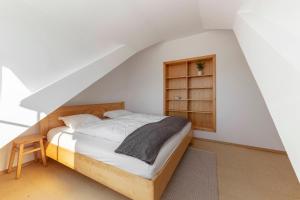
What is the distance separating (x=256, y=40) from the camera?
1.16 m

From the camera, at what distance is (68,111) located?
280cm

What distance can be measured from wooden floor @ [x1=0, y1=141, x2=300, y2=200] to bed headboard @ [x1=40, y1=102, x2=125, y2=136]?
636mm

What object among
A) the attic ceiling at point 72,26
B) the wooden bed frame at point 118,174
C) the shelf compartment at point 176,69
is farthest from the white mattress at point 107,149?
the shelf compartment at point 176,69

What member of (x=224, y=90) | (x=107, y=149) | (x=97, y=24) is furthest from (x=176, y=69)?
(x=107, y=149)

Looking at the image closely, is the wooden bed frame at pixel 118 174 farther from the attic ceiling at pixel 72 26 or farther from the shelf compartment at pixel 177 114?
the shelf compartment at pixel 177 114

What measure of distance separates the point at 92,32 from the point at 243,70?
297 centimetres

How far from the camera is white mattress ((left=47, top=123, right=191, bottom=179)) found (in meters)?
1.42

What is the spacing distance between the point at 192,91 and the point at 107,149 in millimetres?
2699

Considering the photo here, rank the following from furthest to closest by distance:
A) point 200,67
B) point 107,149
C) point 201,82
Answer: point 201,82
point 200,67
point 107,149

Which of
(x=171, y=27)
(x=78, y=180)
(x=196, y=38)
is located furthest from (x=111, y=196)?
(x=196, y=38)

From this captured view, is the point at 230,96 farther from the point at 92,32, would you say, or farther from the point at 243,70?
the point at 92,32

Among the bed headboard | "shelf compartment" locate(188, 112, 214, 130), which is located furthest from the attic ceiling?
"shelf compartment" locate(188, 112, 214, 130)

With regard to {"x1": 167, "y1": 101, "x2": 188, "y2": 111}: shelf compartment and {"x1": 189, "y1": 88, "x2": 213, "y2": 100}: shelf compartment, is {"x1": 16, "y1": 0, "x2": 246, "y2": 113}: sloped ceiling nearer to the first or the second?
{"x1": 189, "y1": 88, "x2": 213, "y2": 100}: shelf compartment

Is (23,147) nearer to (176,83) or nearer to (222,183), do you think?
(222,183)
